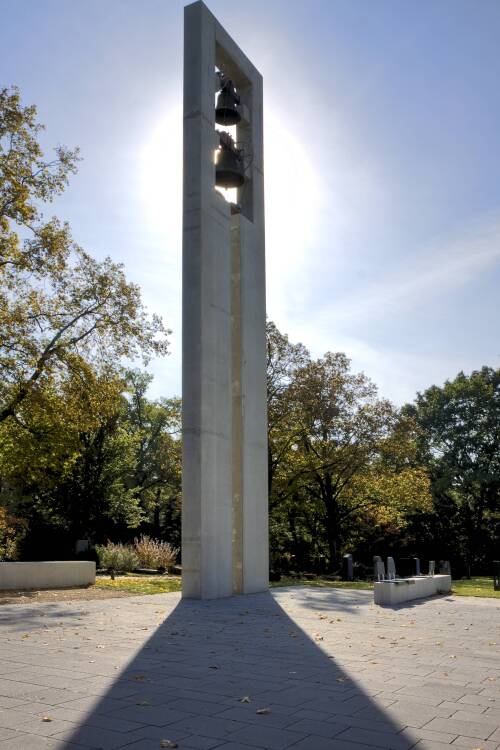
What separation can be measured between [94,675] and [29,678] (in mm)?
548

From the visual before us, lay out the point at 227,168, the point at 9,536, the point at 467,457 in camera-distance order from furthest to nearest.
A: the point at 467,457, the point at 9,536, the point at 227,168

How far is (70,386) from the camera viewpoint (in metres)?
19.1

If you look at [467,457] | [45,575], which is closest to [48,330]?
[45,575]

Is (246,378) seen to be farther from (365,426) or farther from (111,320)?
(365,426)

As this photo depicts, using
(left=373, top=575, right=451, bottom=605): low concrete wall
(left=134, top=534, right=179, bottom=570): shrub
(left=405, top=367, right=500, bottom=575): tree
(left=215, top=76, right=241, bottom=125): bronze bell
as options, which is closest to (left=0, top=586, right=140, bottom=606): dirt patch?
(left=373, top=575, right=451, bottom=605): low concrete wall

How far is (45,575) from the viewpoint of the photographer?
15.3m

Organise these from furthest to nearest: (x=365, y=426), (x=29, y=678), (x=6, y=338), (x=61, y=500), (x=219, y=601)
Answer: (x=61, y=500)
(x=365, y=426)
(x=6, y=338)
(x=219, y=601)
(x=29, y=678)

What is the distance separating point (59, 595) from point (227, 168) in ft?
33.4

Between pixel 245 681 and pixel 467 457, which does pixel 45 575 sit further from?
pixel 467 457

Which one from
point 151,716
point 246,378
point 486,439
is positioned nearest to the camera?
point 151,716

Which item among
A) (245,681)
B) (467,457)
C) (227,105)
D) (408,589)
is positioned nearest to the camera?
(245,681)

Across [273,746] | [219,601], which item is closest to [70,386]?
[219,601]

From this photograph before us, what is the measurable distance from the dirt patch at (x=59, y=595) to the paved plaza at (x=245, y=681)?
2.13 metres

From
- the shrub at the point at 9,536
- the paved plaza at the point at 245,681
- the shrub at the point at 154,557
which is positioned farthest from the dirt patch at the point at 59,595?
the shrub at the point at 154,557
